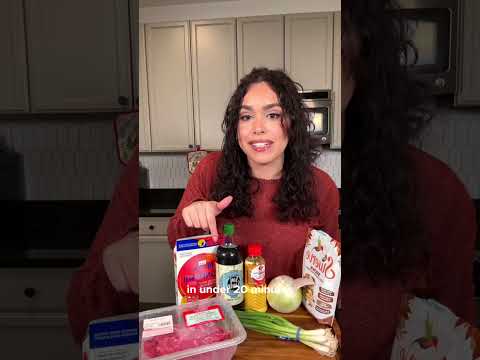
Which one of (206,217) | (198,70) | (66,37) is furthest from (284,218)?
(66,37)

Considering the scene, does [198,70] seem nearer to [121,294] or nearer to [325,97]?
[325,97]

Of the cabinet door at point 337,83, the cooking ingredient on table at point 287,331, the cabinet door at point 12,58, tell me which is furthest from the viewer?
the cooking ingredient on table at point 287,331

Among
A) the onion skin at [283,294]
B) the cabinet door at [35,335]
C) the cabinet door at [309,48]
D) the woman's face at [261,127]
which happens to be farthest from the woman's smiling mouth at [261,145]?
the cabinet door at [35,335]

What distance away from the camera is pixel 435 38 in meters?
0.23

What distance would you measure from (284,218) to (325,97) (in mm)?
217

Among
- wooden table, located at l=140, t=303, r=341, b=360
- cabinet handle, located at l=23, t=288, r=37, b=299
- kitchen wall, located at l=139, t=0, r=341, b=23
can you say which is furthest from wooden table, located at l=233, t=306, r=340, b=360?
kitchen wall, located at l=139, t=0, r=341, b=23

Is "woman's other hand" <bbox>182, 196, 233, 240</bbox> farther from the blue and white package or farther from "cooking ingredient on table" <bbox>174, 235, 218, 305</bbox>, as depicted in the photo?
the blue and white package

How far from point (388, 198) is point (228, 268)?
0.91 feet

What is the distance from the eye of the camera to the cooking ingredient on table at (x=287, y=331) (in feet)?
1.38

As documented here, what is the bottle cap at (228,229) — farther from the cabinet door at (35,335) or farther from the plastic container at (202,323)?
the cabinet door at (35,335)

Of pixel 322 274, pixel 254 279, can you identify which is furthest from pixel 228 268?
pixel 322 274

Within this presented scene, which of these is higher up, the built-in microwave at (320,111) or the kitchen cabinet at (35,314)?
the built-in microwave at (320,111)

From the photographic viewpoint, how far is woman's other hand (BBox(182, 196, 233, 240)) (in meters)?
0.43

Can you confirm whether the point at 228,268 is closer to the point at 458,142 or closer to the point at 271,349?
the point at 271,349
